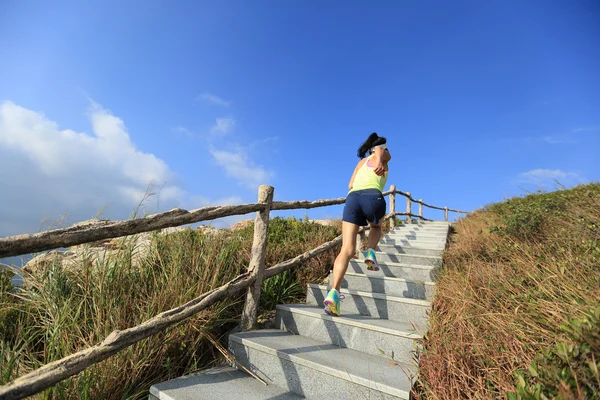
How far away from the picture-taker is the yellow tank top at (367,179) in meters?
3.54

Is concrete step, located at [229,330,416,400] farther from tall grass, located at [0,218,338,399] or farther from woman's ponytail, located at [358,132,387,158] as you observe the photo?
woman's ponytail, located at [358,132,387,158]

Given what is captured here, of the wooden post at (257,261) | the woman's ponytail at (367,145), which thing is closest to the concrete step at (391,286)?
the wooden post at (257,261)

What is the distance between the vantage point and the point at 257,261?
11.2ft

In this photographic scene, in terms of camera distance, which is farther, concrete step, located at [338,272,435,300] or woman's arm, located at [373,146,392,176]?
concrete step, located at [338,272,435,300]


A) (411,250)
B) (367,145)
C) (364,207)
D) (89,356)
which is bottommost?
(89,356)

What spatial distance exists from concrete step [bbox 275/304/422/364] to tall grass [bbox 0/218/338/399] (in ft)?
1.53

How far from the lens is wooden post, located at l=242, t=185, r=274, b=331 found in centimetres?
336

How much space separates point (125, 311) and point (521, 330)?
3119 mm

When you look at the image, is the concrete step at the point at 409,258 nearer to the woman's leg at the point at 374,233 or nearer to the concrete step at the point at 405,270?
the concrete step at the point at 405,270

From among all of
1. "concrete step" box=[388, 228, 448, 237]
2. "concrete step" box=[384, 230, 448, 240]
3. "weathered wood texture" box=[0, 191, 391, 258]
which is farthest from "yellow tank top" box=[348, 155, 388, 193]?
"concrete step" box=[388, 228, 448, 237]

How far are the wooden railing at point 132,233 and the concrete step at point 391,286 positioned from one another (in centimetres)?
80

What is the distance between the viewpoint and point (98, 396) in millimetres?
2281

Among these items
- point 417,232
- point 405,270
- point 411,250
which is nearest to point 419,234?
point 417,232

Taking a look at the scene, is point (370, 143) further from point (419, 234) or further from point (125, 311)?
point (419, 234)
